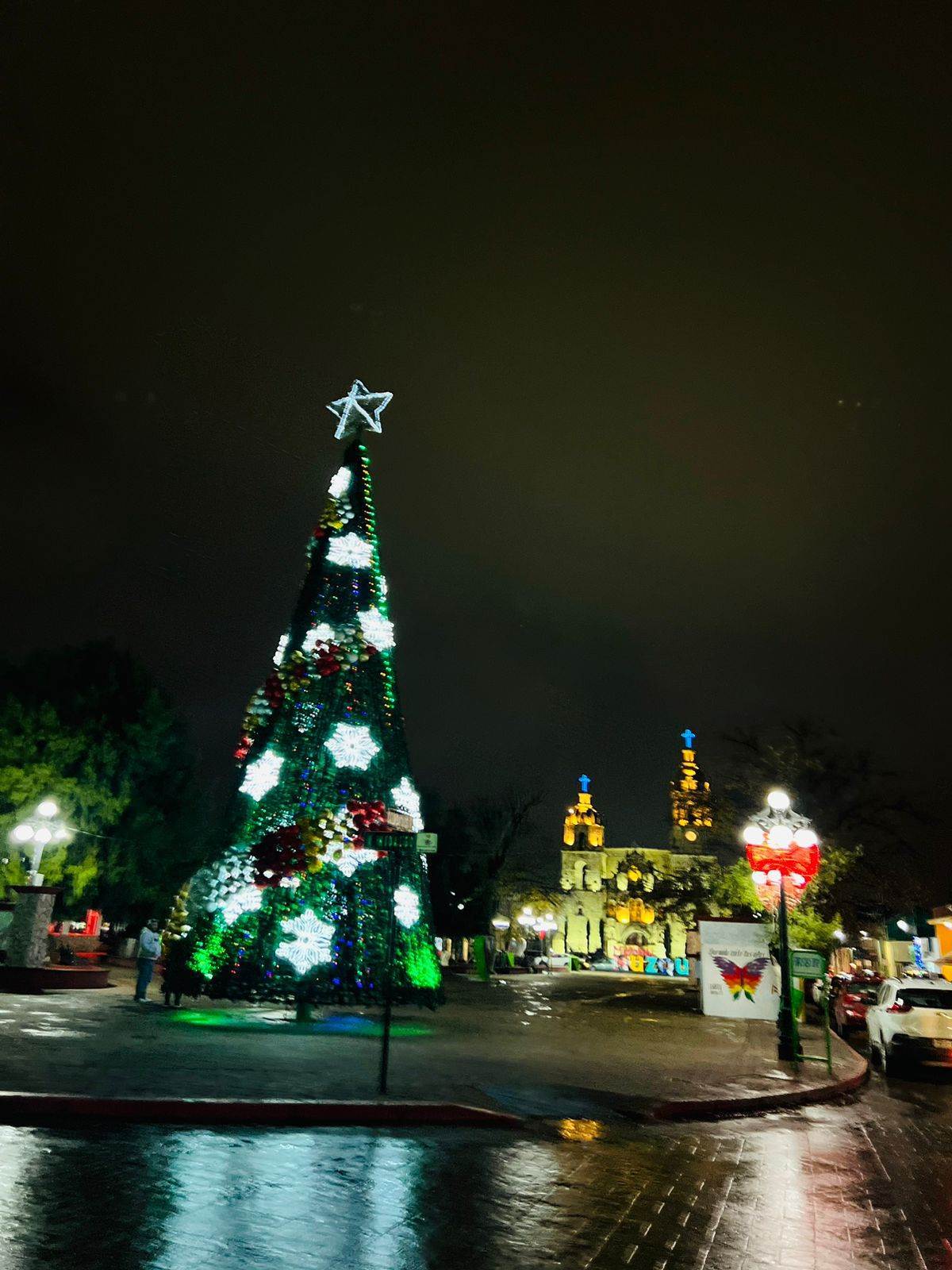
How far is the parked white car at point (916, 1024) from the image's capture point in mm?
14305

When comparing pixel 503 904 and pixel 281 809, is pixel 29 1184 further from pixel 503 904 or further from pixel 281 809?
pixel 503 904

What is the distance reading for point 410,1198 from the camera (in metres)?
6.00

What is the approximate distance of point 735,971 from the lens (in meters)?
23.2

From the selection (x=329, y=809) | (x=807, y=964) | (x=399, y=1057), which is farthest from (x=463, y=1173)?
(x=807, y=964)

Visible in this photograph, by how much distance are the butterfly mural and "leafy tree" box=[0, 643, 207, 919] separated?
23304 millimetres

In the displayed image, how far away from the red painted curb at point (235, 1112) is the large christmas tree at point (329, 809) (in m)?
6.00

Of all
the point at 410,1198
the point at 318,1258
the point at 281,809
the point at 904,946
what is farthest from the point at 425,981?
the point at 904,946

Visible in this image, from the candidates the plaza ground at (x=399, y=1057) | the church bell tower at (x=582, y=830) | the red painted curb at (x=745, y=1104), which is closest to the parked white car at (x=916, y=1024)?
the plaza ground at (x=399, y=1057)

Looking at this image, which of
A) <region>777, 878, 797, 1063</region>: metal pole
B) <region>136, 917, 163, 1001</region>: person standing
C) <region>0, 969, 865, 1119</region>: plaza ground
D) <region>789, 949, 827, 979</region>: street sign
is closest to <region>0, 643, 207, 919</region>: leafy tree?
<region>0, 969, 865, 1119</region>: plaza ground

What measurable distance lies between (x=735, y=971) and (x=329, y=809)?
1273 centimetres

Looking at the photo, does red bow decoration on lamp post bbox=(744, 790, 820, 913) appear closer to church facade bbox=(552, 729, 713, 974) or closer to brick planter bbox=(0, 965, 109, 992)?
brick planter bbox=(0, 965, 109, 992)

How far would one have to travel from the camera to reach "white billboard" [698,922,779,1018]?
2319 cm

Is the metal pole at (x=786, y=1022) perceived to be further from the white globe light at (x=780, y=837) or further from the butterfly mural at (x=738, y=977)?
the butterfly mural at (x=738, y=977)

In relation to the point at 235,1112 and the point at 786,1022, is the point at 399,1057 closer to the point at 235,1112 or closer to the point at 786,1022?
the point at 235,1112
